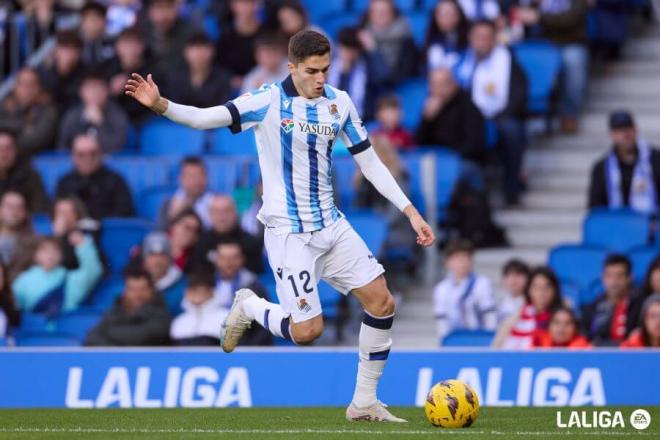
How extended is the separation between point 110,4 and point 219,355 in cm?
784

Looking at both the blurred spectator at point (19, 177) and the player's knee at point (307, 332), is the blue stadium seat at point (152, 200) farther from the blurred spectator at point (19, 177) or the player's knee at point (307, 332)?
the player's knee at point (307, 332)

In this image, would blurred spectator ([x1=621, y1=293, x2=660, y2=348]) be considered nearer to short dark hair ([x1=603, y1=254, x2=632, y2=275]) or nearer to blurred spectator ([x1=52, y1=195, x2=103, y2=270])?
short dark hair ([x1=603, y1=254, x2=632, y2=275])

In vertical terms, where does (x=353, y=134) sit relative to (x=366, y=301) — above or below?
above

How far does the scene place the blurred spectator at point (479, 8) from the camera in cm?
1703

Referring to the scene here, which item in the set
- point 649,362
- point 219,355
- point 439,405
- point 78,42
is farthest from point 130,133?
point 439,405

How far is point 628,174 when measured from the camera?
14781mm

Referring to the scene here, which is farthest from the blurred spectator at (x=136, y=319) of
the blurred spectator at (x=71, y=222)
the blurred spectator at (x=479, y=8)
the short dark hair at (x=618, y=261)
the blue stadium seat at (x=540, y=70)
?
the blurred spectator at (x=479, y=8)

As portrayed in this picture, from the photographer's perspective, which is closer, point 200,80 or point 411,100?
point 200,80

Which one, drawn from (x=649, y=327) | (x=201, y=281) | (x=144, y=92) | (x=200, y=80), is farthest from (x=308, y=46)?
(x=200, y=80)

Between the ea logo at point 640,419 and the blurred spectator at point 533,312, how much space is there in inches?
90.1

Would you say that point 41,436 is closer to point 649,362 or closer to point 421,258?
point 649,362

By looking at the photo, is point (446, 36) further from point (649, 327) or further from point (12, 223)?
point (649, 327)

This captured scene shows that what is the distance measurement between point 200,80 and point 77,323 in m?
3.46

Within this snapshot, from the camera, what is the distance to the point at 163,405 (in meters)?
12.0
